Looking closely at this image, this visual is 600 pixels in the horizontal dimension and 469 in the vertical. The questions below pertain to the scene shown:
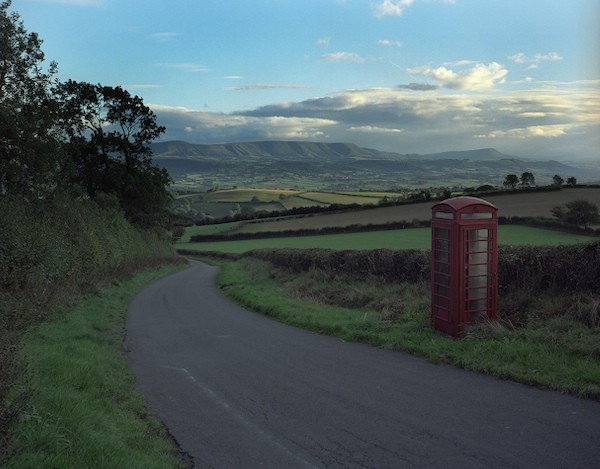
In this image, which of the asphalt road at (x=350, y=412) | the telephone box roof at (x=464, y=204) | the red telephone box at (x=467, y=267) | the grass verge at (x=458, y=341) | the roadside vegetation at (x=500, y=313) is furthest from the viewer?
the telephone box roof at (x=464, y=204)

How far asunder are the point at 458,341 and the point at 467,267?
5.26 ft

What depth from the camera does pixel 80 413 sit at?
5.93 metres

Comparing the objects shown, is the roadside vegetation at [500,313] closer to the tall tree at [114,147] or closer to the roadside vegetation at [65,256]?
the roadside vegetation at [65,256]

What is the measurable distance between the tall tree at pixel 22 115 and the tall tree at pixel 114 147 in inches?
756

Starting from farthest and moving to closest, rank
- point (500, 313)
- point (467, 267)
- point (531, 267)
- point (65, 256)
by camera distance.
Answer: point (65, 256) < point (531, 267) < point (500, 313) < point (467, 267)

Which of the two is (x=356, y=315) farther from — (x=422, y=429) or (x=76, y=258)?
(x=76, y=258)

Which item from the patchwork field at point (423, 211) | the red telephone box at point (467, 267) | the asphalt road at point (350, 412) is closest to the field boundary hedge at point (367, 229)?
the patchwork field at point (423, 211)

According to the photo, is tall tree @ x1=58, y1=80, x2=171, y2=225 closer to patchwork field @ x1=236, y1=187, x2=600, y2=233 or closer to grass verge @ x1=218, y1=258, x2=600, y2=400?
patchwork field @ x1=236, y1=187, x2=600, y2=233

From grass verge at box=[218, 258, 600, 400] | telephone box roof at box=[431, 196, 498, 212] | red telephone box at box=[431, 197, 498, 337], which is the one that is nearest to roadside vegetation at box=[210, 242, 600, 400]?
grass verge at box=[218, 258, 600, 400]

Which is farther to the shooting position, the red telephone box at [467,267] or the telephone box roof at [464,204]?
the telephone box roof at [464,204]

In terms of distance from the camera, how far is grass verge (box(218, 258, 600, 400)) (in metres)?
7.66

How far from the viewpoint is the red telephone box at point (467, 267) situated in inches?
410

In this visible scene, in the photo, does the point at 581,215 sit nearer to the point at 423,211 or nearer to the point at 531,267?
the point at 531,267

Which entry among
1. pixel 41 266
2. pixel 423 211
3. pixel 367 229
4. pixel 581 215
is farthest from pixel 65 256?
pixel 423 211
